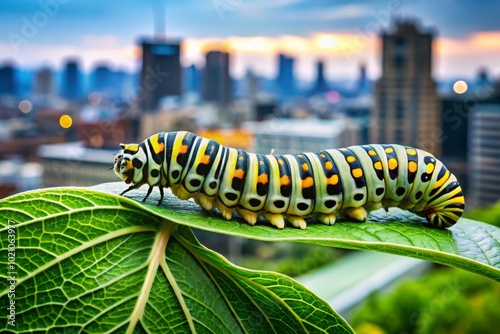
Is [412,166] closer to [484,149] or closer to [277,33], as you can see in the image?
[484,149]

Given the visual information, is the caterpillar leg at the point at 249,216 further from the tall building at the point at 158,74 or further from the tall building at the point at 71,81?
the tall building at the point at 71,81

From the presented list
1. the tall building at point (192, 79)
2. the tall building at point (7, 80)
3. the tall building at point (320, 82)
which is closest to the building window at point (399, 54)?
the tall building at point (320, 82)

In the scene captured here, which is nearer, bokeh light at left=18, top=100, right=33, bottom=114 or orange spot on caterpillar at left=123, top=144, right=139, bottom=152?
orange spot on caterpillar at left=123, top=144, right=139, bottom=152

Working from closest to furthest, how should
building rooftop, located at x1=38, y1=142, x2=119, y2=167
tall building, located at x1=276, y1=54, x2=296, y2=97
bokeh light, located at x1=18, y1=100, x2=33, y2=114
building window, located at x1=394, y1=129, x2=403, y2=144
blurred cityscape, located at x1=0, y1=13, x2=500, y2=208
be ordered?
building rooftop, located at x1=38, y1=142, x2=119, y2=167 → blurred cityscape, located at x1=0, y1=13, x2=500, y2=208 → bokeh light, located at x1=18, y1=100, x2=33, y2=114 → building window, located at x1=394, y1=129, x2=403, y2=144 → tall building, located at x1=276, y1=54, x2=296, y2=97

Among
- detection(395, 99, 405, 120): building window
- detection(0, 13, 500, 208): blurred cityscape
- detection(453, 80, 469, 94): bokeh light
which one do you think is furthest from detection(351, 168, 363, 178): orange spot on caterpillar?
detection(453, 80, 469, 94): bokeh light

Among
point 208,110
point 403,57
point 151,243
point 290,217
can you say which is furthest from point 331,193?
point 403,57

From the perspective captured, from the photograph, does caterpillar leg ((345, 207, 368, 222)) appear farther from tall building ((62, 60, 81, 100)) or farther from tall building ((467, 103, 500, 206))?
tall building ((467, 103, 500, 206))
